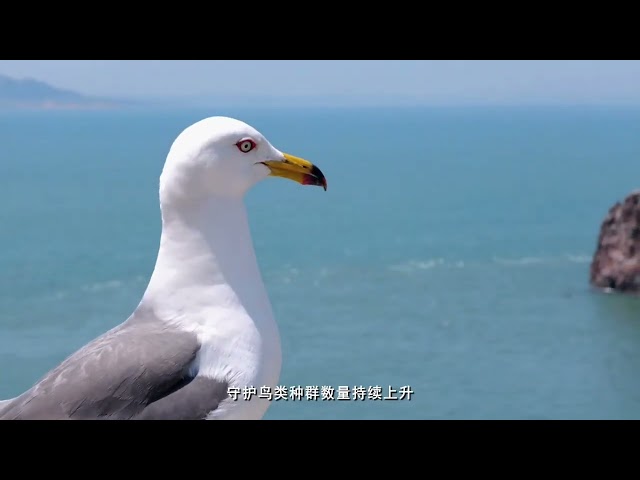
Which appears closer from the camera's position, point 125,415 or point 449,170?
point 125,415

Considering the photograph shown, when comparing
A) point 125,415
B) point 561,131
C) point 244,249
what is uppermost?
point 244,249

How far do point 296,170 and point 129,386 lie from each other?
996mm

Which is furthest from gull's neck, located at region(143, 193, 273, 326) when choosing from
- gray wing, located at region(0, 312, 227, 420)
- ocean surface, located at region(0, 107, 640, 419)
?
ocean surface, located at region(0, 107, 640, 419)

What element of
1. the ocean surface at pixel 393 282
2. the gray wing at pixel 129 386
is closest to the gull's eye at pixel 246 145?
the gray wing at pixel 129 386

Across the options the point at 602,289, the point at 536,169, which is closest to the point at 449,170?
the point at 536,169

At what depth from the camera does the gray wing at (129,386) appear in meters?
3.37

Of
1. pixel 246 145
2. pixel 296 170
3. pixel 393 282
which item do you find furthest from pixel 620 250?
pixel 246 145

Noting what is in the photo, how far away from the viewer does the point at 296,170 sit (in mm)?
3756

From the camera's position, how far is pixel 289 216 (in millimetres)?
50719

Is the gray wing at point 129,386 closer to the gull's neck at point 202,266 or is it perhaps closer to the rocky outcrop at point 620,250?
the gull's neck at point 202,266

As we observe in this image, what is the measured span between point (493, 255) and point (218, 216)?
167 ft

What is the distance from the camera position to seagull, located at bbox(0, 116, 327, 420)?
3408mm

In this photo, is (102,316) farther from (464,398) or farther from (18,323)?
(464,398)

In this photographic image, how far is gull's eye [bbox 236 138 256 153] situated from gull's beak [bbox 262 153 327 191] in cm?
9
